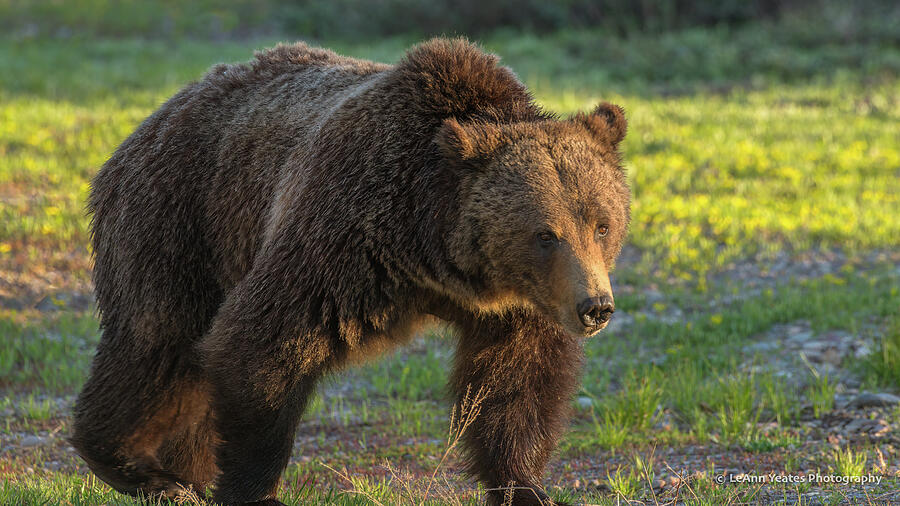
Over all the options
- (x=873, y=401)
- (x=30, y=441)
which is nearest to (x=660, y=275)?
(x=873, y=401)

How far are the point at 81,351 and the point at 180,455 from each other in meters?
2.41

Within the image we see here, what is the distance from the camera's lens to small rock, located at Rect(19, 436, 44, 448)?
5590 mm

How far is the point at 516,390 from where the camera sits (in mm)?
4258

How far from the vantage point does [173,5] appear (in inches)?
1013

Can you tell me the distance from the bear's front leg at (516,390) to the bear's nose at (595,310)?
62 cm

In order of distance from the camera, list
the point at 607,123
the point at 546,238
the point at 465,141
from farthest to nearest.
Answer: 1. the point at 607,123
2. the point at 465,141
3. the point at 546,238

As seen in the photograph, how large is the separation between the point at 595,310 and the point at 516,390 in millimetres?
805

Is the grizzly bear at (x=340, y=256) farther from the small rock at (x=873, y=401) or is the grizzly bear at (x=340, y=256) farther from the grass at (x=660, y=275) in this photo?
the small rock at (x=873, y=401)

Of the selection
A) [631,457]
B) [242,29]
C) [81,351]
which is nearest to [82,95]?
[81,351]

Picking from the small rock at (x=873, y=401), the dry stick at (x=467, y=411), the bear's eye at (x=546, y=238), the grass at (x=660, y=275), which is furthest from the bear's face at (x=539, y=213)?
the small rock at (x=873, y=401)

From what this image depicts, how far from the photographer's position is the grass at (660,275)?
17.8 ft

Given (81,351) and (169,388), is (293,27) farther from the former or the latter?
(169,388)

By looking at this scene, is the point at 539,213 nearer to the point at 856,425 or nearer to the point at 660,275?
the point at 856,425

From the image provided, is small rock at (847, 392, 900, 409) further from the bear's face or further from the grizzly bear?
the bear's face
